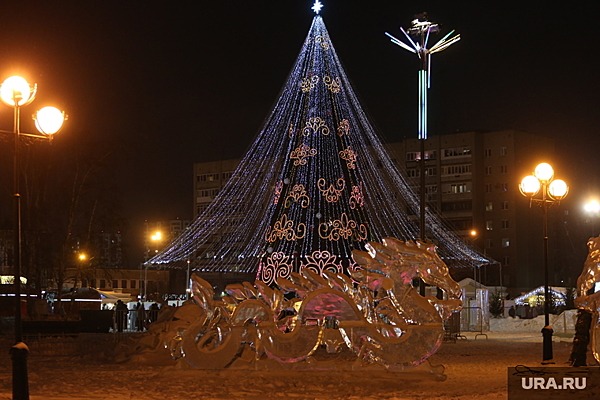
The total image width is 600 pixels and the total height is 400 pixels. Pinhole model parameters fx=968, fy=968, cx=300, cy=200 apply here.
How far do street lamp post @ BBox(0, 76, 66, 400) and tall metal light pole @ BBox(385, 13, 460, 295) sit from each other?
46.5 ft

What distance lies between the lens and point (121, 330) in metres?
35.3

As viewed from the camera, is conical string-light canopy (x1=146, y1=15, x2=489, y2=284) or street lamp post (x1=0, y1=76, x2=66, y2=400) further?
conical string-light canopy (x1=146, y1=15, x2=489, y2=284)

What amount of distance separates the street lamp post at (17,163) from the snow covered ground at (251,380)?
189 cm

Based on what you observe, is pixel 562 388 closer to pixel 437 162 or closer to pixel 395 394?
pixel 395 394

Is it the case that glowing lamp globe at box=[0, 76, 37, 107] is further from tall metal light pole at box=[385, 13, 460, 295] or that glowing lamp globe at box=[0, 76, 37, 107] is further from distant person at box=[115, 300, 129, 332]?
distant person at box=[115, 300, 129, 332]

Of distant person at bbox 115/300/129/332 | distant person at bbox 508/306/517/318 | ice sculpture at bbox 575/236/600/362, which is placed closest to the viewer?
ice sculpture at bbox 575/236/600/362

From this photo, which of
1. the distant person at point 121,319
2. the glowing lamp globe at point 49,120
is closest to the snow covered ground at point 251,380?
the glowing lamp globe at point 49,120

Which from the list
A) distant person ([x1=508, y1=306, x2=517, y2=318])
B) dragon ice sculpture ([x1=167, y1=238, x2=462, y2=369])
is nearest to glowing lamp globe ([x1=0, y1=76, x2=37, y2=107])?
dragon ice sculpture ([x1=167, y1=238, x2=462, y2=369])

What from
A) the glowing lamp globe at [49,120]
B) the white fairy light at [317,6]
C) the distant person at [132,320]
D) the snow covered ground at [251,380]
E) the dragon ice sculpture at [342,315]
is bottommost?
the distant person at [132,320]

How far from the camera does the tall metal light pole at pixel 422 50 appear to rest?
27.3 meters

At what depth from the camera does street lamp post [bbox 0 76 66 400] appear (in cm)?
1284

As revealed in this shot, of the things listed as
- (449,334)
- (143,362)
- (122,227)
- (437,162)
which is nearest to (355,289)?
(143,362)

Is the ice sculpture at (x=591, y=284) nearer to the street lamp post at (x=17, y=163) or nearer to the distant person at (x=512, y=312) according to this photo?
the street lamp post at (x=17, y=163)

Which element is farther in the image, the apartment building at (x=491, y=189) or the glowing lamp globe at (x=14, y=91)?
the apartment building at (x=491, y=189)
